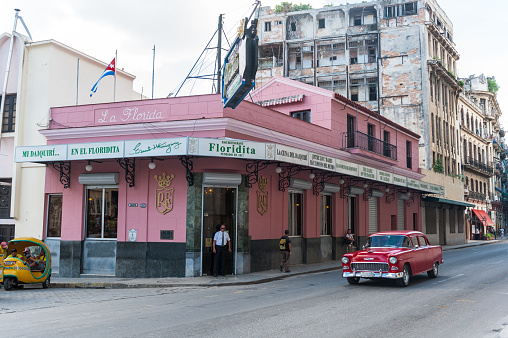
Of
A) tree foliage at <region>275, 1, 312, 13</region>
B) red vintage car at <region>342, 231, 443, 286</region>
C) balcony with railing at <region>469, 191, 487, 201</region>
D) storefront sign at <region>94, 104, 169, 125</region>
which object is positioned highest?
tree foliage at <region>275, 1, 312, 13</region>

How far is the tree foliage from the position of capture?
50.2 metres

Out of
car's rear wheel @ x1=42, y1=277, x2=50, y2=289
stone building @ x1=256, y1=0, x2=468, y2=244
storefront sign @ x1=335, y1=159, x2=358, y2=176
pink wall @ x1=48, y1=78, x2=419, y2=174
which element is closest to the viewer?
car's rear wheel @ x1=42, y1=277, x2=50, y2=289

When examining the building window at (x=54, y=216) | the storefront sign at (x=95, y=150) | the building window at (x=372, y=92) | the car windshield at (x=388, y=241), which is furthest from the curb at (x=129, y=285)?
the building window at (x=372, y=92)

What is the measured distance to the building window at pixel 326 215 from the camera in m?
23.4

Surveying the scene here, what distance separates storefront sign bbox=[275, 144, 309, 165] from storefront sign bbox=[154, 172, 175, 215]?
384cm

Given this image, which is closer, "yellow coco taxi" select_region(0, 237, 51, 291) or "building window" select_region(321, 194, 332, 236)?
"yellow coco taxi" select_region(0, 237, 51, 291)

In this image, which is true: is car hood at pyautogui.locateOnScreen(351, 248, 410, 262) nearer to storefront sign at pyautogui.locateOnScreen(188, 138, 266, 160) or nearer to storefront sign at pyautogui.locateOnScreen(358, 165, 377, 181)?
storefront sign at pyautogui.locateOnScreen(188, 138, 266, 160)

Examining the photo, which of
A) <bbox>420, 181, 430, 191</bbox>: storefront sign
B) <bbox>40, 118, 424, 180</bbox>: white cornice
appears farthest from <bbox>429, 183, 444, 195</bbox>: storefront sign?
<bbox>40, 118, 424, 180</bbox>: white cornice

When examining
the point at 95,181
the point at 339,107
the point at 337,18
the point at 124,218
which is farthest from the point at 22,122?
the point at 337,18

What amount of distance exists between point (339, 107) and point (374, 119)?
14.9ft

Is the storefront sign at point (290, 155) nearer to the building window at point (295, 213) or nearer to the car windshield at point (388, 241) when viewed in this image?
the building window at point (295, 213)

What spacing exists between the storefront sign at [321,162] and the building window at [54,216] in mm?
10137

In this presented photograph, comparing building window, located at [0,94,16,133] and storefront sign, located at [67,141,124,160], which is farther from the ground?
building window, located at [0,94,16,133]

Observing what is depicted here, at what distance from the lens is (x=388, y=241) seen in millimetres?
14203
